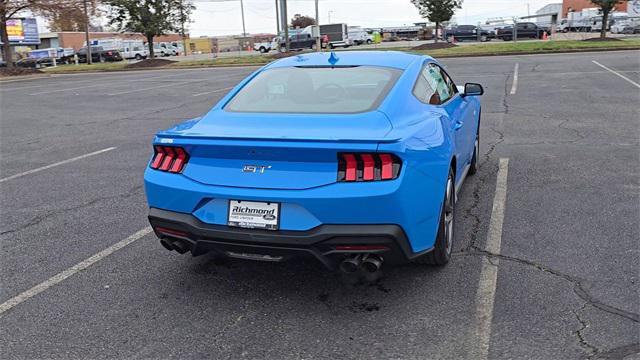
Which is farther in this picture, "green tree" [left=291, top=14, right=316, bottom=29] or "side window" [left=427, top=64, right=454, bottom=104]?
"green tree" [left=291, top=14, right=316, bottom=29]

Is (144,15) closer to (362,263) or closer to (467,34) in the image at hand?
(467,34)

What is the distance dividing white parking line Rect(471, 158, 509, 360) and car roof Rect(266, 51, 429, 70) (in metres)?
1.55

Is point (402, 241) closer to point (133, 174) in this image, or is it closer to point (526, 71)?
point (133, 174)

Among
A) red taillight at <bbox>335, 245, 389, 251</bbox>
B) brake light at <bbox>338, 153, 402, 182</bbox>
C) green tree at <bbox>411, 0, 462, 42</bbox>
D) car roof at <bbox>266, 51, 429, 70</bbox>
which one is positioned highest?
green tree at <bbox>411, 0, 462, 42</bbox>

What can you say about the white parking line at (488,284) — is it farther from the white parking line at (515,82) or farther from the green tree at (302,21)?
the green tree at (302,21)

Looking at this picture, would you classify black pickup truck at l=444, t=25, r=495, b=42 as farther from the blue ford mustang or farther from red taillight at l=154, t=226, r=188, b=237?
red taillight at l=154, t=226, r=188, b=237

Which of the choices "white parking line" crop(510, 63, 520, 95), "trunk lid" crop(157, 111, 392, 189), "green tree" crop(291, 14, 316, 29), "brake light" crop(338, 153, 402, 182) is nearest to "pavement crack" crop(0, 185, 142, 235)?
"trunk lid" crop(157, 111, 392, 189)

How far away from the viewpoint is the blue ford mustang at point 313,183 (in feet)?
10.2

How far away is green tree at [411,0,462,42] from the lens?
35.3 metres

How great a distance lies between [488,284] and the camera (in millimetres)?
3725

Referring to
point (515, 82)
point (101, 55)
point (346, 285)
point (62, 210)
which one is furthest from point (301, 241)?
point (101, 55)

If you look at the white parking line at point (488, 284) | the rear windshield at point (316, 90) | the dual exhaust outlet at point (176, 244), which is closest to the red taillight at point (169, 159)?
the dual exhaust outlet at point (176, 244)

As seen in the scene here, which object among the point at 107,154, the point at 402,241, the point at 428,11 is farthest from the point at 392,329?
the point at 428,11

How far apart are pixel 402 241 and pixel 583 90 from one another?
39.5 ft
